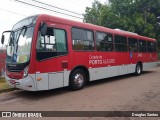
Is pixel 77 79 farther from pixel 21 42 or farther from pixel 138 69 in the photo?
pixel 138 69

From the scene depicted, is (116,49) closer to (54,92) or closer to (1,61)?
(54,92)

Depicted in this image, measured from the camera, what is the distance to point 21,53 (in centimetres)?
773

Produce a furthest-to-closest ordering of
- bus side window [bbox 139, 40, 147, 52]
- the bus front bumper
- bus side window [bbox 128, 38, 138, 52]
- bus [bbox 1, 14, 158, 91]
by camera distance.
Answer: bus side window [bbox 139, 40, 147, 52]
bus side window [bbox 128, 38, 138, 52]
bus [bbox 1, 14, 158, 91]
the bus front bumper

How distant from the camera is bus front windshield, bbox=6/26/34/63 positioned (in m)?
7.54

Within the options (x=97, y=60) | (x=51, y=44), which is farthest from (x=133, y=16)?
(x=51, y=44)

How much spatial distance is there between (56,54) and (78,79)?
1.72 metres

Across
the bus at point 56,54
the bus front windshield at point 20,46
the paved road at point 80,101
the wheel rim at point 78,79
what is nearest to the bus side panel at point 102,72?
the bus at point 56,54

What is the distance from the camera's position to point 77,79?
9.07 metres

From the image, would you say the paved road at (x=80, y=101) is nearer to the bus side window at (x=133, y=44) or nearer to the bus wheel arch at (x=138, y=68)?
the bus side window at (x=133, y=44)

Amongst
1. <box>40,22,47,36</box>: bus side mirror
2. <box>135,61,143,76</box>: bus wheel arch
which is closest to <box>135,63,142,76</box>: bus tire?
<box>135,61,143,76</box>: bus wheel arch

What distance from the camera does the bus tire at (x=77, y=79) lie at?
8851 millimetres

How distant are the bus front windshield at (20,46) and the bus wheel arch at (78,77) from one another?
226 cm

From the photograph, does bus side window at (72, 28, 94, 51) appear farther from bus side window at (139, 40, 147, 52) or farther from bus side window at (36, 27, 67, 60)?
bus side window at (139, 40, 147, 52)

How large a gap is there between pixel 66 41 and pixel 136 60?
24.4 feet
